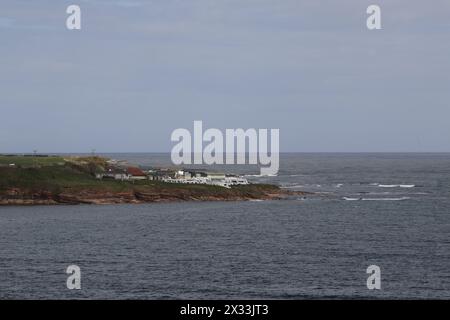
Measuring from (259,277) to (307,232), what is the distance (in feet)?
98.3

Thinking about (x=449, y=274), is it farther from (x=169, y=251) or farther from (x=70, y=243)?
(x=70, y=243)

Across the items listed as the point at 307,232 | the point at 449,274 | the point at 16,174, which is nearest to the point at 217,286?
the point at 449,274

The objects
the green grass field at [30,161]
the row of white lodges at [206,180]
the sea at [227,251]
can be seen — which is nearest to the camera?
the sea at [227,251]

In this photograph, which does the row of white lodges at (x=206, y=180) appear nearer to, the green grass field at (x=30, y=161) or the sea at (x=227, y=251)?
the green grass field at (x=30, y=161)

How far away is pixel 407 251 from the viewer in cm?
6762

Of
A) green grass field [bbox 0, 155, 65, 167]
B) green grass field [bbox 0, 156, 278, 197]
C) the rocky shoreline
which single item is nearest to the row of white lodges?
green grass field [bbox 0, 156, 278, 197]

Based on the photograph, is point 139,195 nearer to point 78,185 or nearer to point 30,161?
point 78,185

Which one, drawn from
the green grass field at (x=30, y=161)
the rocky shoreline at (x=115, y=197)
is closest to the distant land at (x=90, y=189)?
the rocky shoreline at (x=115, y=197)

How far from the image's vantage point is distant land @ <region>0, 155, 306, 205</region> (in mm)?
125681

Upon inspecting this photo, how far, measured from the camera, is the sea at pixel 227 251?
4988cm

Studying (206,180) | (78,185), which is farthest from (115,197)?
(206,180)

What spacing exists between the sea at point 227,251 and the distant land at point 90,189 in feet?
21.1

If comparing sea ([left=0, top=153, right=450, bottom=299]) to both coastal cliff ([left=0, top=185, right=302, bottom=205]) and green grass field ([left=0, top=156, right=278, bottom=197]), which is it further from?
green grass field ([left=0, top=156, right=278, bottom=197])
